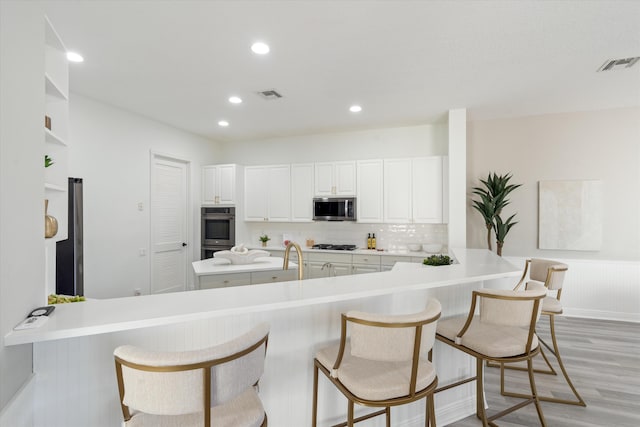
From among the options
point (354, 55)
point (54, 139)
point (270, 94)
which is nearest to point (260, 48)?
point (354, 55)

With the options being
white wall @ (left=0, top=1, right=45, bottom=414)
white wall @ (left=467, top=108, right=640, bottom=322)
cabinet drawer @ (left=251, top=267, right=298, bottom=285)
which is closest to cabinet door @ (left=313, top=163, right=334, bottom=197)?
white wall @ (left=467, top=108, right=640, bottom=322)

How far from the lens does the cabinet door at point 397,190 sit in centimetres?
498

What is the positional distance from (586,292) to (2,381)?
5.87 metres

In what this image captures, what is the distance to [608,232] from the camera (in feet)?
14.5

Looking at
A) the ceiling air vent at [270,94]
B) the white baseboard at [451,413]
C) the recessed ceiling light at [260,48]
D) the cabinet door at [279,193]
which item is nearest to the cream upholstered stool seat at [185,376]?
the white baseboard at [451,413]

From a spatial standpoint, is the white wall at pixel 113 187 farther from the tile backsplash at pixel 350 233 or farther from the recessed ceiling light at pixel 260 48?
the recessed ceiling light at pixel 260 48

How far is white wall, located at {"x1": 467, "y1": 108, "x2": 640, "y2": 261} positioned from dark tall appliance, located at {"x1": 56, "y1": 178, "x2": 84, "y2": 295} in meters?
5.07

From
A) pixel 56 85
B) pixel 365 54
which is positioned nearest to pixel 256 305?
pixel 56 85

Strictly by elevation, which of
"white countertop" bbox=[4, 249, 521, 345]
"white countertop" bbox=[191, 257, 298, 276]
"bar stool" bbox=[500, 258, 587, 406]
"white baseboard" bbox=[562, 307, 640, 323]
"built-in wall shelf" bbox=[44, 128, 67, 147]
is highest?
"built-in wall shelf" bbox=[44, 128, 67, 147]

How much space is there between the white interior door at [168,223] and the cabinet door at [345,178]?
2.64 metres

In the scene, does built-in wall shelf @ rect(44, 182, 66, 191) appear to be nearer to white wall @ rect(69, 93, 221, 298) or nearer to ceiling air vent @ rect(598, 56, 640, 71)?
white wall @ rect(69, 93, 221, 298)

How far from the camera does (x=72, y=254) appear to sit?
316 cm

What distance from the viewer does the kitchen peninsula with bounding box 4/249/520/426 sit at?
128cm

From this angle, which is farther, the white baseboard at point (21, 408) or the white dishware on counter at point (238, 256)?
the white dishware on counter at point (238, 256)
